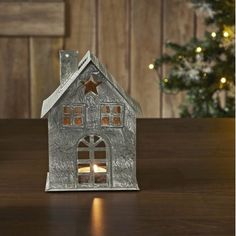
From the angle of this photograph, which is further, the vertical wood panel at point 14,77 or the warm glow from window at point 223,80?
the vertical wood panel at point 14,77

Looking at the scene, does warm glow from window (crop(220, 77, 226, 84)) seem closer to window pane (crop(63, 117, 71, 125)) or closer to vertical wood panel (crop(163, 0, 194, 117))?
vertical wood panel (crop(163, 0, 194, 117))

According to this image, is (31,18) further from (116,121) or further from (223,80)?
(116,121)

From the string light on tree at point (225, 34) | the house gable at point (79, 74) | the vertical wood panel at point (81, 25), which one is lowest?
the house gable at point (79, 74)

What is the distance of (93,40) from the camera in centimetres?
272

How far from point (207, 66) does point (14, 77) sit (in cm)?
85

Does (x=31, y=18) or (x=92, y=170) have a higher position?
(x=31, y=18)

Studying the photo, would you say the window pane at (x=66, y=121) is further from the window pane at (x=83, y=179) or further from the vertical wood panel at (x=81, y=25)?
the vertical wood panel at (x=81, y=25)

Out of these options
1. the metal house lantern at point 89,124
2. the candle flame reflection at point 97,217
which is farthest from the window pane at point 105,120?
the candle flame reflection at point 97,217

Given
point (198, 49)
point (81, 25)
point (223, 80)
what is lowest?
point (223, 80)

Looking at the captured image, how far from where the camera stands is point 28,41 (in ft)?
8.84

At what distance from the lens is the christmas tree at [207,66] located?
7.43 ft

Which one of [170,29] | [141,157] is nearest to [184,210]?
[141,157]

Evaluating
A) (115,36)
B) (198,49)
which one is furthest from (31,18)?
(198,49)

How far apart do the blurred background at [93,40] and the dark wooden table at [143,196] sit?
4.83 ft
